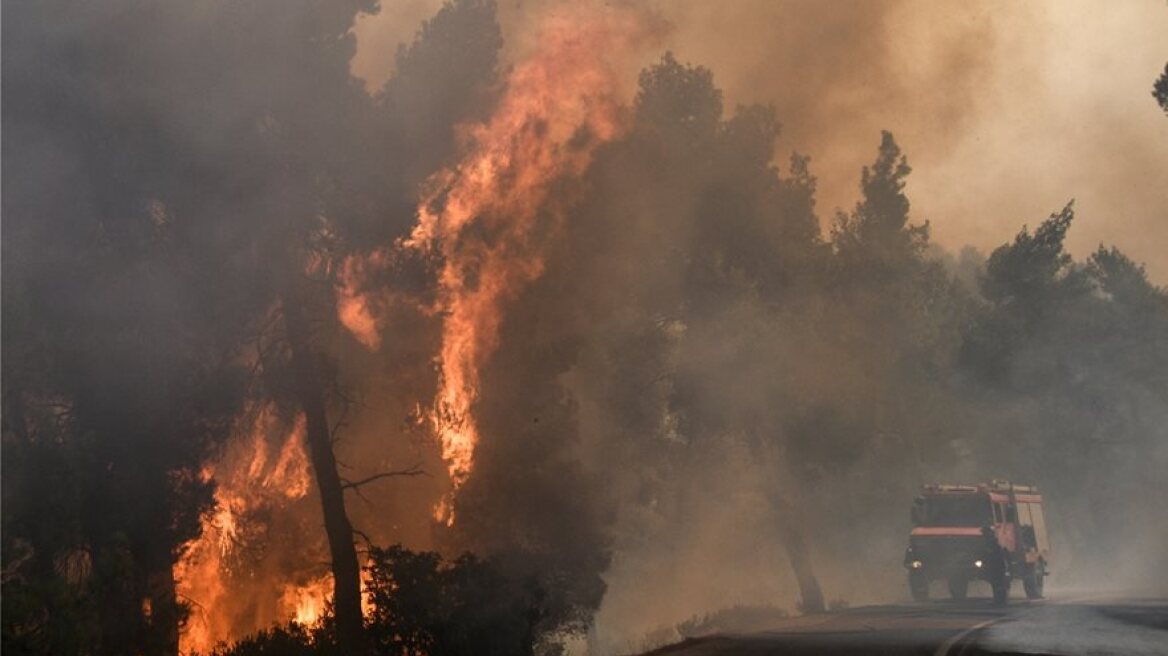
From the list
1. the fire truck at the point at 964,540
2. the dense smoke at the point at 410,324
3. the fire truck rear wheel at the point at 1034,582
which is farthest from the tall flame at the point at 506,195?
the fire truck rear wheel at the point at 1034,582

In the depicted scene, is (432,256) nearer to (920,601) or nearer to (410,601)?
(410,601)

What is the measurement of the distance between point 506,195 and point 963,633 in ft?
48.5

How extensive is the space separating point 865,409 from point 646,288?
8.10 meters

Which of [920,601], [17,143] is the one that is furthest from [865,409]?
[17,143]

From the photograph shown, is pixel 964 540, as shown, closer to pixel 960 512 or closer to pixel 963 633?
pixel 960 512

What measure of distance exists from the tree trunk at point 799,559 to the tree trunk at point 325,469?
21.6m

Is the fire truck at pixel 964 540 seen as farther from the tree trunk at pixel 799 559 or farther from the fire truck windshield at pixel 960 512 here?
the tree trunk at pixel 799 559

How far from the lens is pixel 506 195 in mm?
32750

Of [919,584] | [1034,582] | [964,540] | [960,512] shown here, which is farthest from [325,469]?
[1034,582]

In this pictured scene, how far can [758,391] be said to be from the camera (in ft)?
140

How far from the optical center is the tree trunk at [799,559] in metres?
42.5

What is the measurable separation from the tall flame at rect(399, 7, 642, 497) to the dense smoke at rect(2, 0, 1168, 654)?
0.10 metres

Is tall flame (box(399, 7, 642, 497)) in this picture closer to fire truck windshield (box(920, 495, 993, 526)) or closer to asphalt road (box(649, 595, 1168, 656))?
asphalt road (box(649, 595, 1168, 656))

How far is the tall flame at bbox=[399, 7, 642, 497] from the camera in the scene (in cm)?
3075
